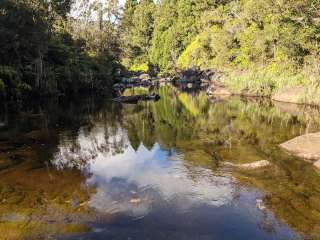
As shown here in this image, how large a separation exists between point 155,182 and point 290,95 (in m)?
26.7

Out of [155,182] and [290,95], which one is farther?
[290,95]

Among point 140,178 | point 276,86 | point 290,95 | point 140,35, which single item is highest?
point 140,35

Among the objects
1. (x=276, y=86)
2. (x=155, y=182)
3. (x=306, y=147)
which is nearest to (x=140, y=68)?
(x=276, y=86)

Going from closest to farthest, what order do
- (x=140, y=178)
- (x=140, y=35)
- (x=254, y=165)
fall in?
(x=140, y=178), (x=254, y=165), (x=140, y=35)

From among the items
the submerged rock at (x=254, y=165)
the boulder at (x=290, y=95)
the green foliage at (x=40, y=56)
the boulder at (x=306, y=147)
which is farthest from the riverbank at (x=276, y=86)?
the submerged rock at (x=254, y=165)

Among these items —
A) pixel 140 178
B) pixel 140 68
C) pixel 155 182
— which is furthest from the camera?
pixel 140 68

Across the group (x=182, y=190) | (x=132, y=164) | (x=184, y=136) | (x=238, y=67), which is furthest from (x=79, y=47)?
(x=182, y=190)

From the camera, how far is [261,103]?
36844 mm

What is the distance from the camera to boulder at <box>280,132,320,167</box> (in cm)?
1611

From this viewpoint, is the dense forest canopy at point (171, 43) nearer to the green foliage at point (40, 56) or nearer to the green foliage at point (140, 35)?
the green foliage at point (40, 56)

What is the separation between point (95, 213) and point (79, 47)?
52492 millimetres

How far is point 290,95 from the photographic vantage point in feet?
121

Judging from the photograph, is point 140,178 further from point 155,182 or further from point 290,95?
point 290,95

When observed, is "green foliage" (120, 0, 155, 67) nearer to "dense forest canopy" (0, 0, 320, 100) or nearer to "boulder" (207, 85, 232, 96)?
"dense forest canopy" (0, 0, 320, 100)
